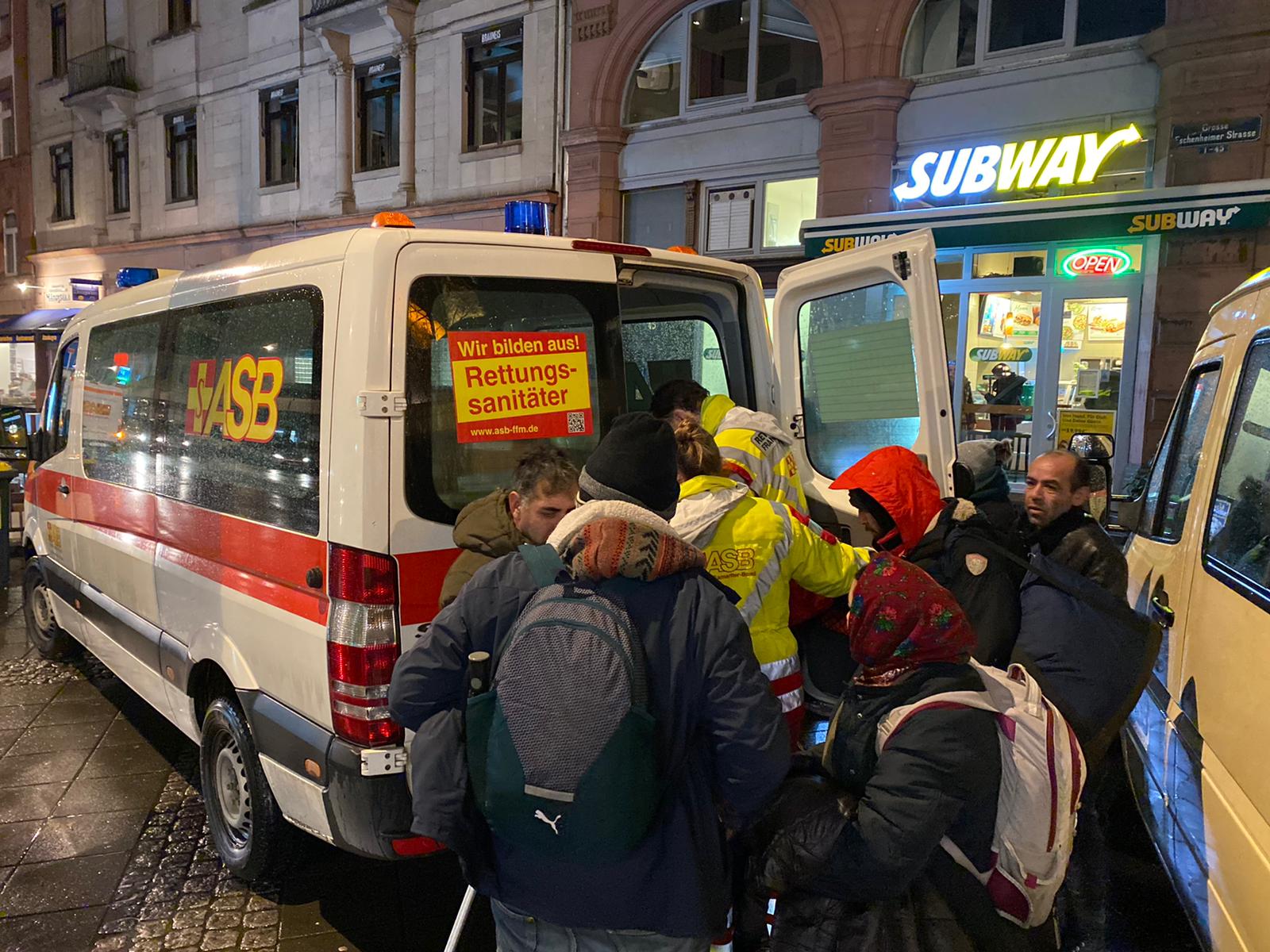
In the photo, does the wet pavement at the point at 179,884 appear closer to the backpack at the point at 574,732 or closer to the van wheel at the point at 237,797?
the van wheel at the point at 237,797

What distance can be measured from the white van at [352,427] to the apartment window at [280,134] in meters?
15.8

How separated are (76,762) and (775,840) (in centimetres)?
419

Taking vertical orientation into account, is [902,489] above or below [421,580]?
above

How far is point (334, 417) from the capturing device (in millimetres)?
2768

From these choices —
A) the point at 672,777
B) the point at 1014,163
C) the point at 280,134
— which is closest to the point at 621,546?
the point at 672,777

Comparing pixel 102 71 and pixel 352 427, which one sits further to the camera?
pixel 102 71

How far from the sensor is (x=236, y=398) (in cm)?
334

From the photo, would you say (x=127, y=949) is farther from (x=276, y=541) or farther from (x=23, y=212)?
(x=23, y=212)

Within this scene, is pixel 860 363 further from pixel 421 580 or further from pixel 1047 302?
pixel 1047 302

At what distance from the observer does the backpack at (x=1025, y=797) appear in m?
1.97

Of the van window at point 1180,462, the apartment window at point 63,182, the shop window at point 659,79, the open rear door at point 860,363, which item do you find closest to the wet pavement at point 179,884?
the van window at point 1180,462

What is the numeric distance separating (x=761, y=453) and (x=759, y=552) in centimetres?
85

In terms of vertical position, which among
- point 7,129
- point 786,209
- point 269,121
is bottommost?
point 786,209

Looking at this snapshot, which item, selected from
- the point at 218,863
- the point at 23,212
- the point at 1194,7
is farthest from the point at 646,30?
the point at 23,212
